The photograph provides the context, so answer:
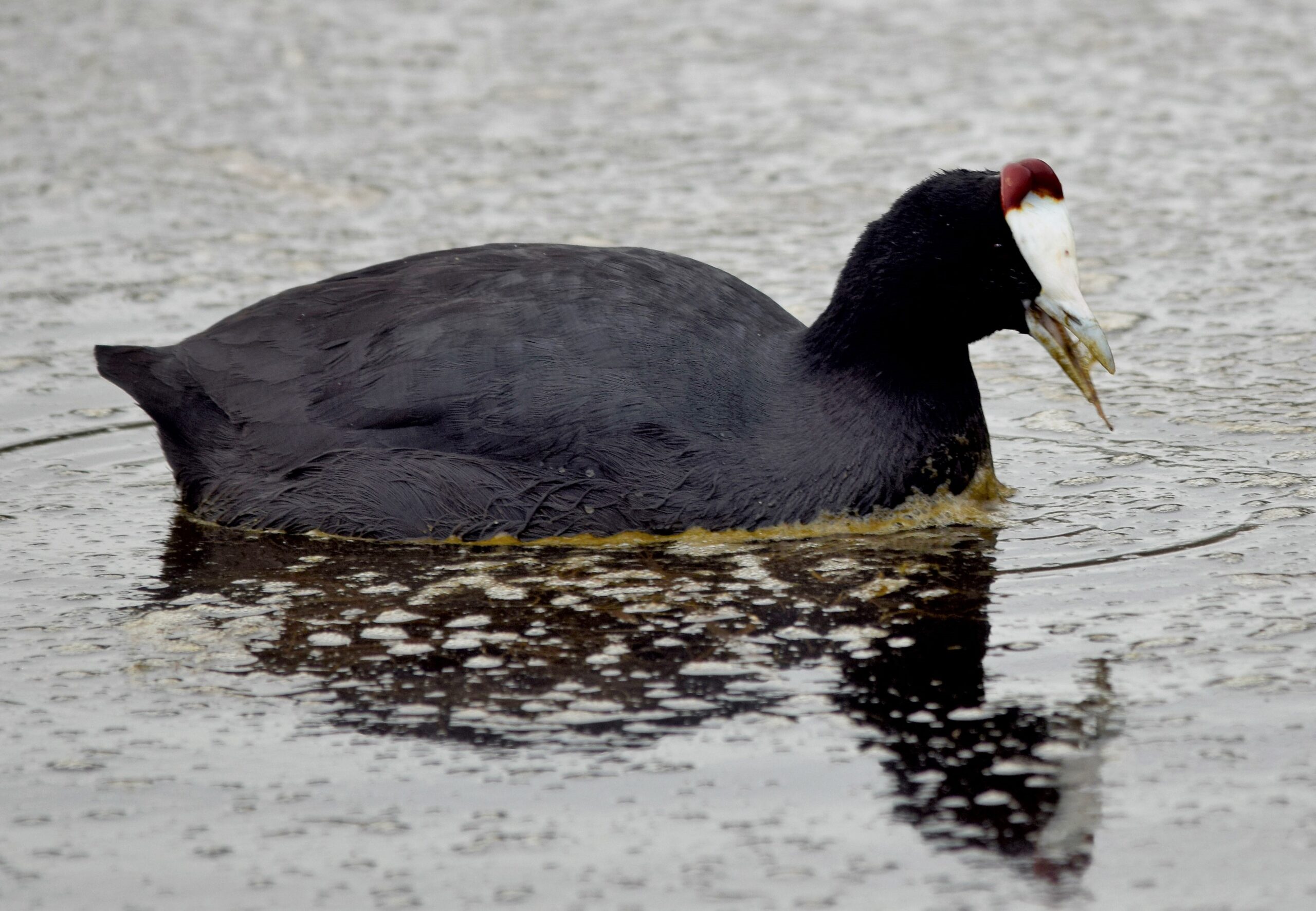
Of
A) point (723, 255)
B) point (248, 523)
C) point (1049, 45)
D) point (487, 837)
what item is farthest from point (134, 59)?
point (487, 837)

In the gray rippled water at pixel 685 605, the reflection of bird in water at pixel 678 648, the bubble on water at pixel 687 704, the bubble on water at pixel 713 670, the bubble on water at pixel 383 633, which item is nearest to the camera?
the gray rippled water at pixel 685 605

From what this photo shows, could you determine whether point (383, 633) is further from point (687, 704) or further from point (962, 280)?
point (962, 280)

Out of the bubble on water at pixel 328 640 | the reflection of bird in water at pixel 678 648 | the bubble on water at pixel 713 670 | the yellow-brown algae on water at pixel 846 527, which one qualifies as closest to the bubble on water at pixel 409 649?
the reflection of bird in water at pixel 678 648

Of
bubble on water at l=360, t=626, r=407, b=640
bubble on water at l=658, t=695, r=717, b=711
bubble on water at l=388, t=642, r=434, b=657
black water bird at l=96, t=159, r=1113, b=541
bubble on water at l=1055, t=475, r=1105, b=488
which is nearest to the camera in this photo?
bubble on water at l=658, t=695, r=717, b=711

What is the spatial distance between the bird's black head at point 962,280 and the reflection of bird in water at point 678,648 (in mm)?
481

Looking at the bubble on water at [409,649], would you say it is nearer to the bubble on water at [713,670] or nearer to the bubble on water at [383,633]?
the bubble on water at [383,633]

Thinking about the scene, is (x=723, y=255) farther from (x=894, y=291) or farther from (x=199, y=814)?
(x=199, y=814)

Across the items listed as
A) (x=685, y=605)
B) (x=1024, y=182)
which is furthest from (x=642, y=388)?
(x=1024, y=182)

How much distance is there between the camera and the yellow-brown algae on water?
14.8ft

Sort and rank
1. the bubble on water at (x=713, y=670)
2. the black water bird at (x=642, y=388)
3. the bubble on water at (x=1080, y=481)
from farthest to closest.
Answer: the bubble on water at (x=1080, y=481), the black water bird at (x=642, y=388), the bubble on water at (x=713, y=670)

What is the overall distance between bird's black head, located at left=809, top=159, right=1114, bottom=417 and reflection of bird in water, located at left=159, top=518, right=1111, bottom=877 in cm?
48

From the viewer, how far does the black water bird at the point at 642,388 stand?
4438mm

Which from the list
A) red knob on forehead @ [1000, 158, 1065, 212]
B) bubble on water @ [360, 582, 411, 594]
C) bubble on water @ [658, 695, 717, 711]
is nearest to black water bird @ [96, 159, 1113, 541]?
red knob on forehead @ [1000, 158, 1065, 212]

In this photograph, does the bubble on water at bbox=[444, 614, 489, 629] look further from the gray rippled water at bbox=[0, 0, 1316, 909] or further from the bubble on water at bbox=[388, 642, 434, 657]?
the bubble on water at bbox=[388, 642, 434, 657]
